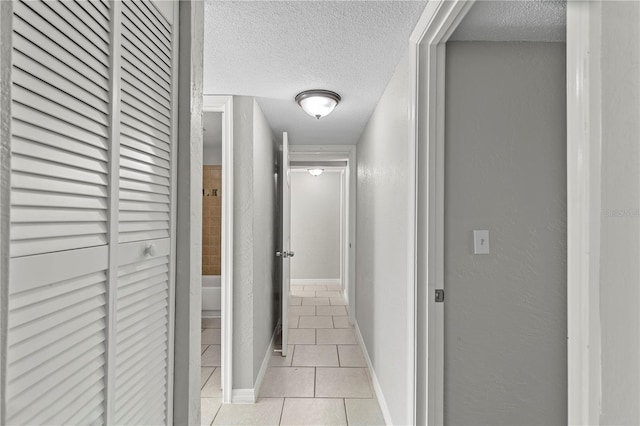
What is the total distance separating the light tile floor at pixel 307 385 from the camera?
2.39 meters

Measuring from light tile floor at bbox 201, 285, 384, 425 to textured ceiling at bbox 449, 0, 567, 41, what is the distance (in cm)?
224

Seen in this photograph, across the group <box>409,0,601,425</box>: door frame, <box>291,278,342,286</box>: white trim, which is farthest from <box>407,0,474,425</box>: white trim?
<box>291,278,342,286</box>: white trim

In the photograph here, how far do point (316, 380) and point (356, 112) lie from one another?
2.17 meters

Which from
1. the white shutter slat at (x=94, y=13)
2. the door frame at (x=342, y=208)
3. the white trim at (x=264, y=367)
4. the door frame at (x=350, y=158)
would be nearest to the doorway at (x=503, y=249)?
the white shutter slat at (x=94, y=13)

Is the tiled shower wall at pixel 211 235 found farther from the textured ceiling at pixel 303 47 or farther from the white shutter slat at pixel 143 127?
the white shutter slat at pixel 143 127

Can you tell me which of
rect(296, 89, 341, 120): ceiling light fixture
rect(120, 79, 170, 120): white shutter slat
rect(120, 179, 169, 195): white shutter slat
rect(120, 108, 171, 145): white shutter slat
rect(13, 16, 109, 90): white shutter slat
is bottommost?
rect(120, 179, 169, 195): white shutter slat

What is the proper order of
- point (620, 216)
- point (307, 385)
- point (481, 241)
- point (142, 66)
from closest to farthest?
1. point (620, 216)
2. point (142, 66)
3. point (481, 241)
4. point (307, 385)

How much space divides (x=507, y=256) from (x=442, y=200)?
1.30ft

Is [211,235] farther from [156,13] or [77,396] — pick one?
[77,396]

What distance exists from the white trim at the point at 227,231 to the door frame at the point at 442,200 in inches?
52.3

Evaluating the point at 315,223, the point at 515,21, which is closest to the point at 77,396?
the point at 515,21

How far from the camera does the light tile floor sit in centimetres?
239

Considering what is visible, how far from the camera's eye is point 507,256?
168cm

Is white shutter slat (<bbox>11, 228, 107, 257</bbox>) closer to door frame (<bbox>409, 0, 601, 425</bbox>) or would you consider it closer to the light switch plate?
door frame (<bbox>409, 0, 601, 425</bbox>)
